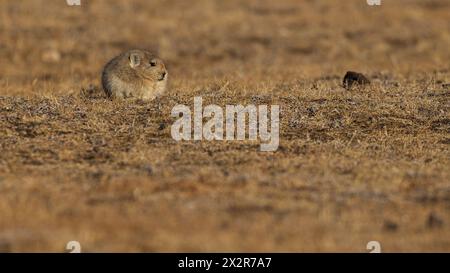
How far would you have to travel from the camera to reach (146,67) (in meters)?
15.3

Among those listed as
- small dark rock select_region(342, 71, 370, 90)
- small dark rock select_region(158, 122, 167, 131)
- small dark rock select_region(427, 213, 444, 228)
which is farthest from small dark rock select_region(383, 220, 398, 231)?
small dark rock select_region(342, 71, 370, 90)

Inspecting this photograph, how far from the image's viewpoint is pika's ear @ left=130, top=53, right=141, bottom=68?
15266 millimetres

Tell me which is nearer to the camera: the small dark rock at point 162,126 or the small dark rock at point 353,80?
the small dark rock at point 162,126

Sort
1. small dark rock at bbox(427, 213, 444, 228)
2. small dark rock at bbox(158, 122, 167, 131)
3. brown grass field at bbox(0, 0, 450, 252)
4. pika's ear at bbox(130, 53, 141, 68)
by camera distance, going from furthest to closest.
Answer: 1. pika's ear at bbox(130, 53, 141, 68)
2. small dark rock at bbox(158, 122, 167, 131)
3. small dark rock at bbox(427, 213, 444, 228)
4. brown grass field at bbox(0, 0, 450, 252)

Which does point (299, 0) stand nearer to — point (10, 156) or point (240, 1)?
point (240, 1)

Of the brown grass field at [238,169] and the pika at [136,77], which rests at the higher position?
the pika at [136,77]

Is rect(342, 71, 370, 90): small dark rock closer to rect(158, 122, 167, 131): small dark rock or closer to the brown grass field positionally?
the brown grass field

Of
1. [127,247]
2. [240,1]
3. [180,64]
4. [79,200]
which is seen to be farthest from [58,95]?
[240,1]

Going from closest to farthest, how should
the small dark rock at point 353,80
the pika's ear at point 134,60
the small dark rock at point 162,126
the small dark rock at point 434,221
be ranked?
the small dark rock at point 434,221, the small dark rock at point 162,126, the pika's ear at point 134,60, the small dark rock at point 353,80

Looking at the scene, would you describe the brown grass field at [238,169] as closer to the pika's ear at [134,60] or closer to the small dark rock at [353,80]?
the small dark rock at [353,80]

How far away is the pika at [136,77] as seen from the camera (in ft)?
50.2

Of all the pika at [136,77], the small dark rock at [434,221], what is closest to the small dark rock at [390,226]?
the small dark rock at [434,221]

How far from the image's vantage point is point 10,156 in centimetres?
1224
